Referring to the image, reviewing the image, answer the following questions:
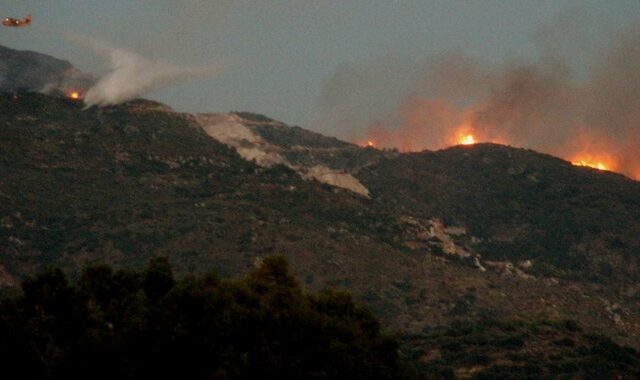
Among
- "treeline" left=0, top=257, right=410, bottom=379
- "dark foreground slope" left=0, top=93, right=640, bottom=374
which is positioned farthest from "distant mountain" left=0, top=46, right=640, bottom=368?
"treeline" left=0, top=257, right=410, bottom=379

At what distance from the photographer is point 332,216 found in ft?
404

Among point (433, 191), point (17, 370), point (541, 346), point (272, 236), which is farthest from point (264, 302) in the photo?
point (433, 191)

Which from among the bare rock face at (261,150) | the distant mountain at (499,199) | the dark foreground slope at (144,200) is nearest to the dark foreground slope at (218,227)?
the dark foreground slope at (144,200)

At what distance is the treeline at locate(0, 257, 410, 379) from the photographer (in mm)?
45688

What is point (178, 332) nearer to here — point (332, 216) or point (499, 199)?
point (332, 216)

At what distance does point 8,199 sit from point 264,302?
2332 inches

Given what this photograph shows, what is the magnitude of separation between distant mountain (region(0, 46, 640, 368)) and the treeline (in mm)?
25775

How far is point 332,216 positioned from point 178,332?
7731cm

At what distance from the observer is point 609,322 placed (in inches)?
4171

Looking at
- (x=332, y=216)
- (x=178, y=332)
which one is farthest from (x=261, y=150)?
(x=178, y=332)

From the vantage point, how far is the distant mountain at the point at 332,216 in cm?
10031

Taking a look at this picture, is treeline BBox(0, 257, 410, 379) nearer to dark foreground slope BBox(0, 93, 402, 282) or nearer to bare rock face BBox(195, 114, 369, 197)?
dark foreground slope BBox(0, 93, 402, 282)

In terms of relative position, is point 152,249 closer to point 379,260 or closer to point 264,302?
point 379,260

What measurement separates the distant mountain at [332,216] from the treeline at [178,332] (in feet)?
84.6
